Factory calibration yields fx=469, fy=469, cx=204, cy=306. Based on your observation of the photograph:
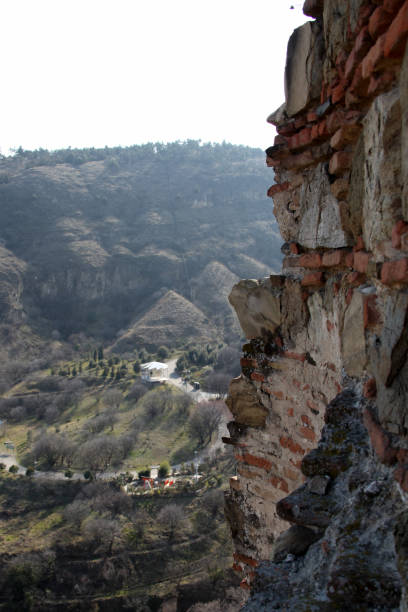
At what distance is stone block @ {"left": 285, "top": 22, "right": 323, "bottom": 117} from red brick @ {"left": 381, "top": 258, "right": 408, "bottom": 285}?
1286 millimetres

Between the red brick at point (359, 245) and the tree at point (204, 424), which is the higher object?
the red brick at point (359, 245)

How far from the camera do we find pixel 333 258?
240 centimetres

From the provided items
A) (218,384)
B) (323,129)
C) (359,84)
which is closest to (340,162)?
(323,129)

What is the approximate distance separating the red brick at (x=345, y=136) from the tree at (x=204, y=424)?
28.2 m

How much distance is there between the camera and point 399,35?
150 centimetres

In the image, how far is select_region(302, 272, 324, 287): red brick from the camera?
2.60m

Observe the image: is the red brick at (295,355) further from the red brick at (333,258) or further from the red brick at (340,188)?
the red brick at (340,188)

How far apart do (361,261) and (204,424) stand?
2836 centimetres

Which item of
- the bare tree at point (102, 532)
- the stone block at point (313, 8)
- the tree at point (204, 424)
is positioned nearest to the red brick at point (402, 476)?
the stone block at point (313, 8)

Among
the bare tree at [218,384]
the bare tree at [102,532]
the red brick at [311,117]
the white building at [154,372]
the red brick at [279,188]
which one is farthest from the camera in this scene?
the white building at [154,372]

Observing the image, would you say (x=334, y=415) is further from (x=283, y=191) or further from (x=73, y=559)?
(x=73, y=559)

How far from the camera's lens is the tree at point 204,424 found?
29.3 meters

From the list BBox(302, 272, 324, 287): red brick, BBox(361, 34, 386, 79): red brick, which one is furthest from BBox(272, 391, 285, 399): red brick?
BBox(361, 34, 386, 79): red brick

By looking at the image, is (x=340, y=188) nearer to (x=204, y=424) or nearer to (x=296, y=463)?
(x=296, y=463)
